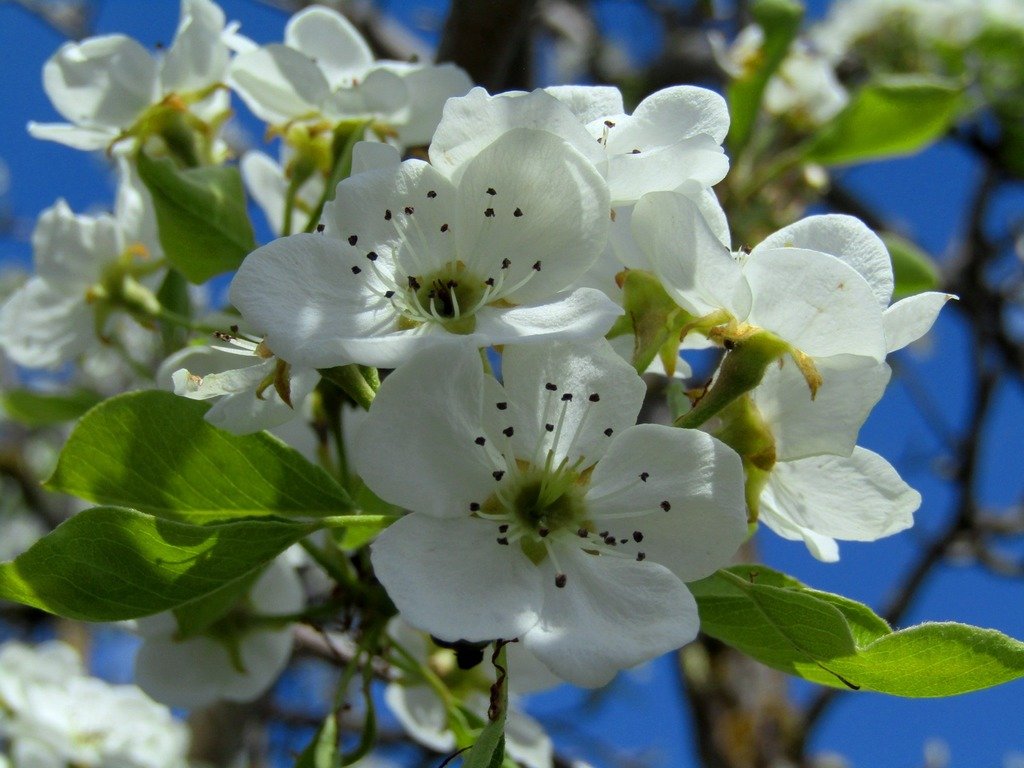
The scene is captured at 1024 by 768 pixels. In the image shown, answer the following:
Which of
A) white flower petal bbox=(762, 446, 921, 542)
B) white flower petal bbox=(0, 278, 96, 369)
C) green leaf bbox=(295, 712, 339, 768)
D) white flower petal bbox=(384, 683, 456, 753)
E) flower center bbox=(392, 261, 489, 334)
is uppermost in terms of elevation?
flower center bbox=(392, 261, 489, 334)

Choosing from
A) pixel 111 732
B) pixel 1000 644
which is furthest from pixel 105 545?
pixel 111 732

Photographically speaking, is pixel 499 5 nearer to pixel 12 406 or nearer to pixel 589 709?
pixel 12 406

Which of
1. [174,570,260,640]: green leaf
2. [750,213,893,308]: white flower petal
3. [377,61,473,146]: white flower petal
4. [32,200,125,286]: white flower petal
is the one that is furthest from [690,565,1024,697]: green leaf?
[32,200,125,286]: white flower petal

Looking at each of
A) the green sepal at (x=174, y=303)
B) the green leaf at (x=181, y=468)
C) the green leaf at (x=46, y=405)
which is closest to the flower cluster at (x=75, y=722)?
the green leaf at (x=46, y=405)

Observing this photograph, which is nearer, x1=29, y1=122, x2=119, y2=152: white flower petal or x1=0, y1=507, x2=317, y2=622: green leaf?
x1=0, y1=507, x2=317, y2=622: green leaf

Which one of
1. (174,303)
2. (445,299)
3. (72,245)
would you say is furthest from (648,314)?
(72,245)

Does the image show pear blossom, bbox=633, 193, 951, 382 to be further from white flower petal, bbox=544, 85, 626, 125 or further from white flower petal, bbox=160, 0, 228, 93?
white flower petal, bbox=160, 0, 228, 93

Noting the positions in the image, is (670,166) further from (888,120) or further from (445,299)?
(888,120)

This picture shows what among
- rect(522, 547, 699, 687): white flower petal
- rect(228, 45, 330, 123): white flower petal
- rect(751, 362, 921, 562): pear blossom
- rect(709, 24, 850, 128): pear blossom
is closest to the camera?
rect(522, 547, 699, 687): white flower petal
